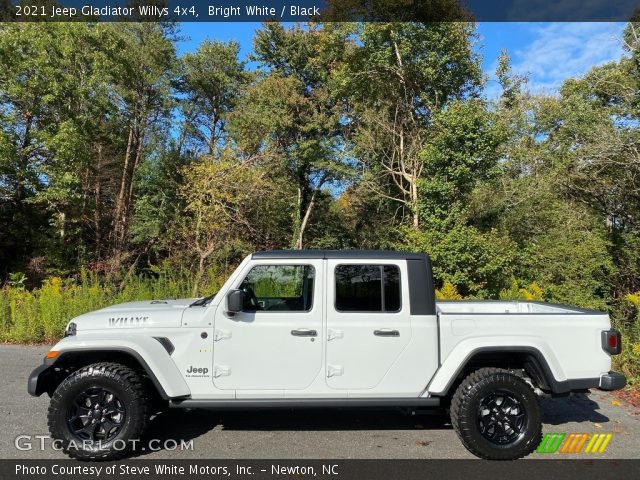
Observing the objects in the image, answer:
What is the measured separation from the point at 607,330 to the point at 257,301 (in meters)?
3.28

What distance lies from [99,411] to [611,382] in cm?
452

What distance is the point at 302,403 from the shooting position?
424cm

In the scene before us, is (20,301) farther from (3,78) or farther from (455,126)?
(455,126)

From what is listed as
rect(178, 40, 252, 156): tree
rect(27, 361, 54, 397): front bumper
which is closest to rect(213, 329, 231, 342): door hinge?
rect(27, 361, 54, 397): front bumper

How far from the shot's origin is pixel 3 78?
18.1m

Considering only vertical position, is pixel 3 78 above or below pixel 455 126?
above

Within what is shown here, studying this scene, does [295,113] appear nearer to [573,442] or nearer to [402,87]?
[402,87]

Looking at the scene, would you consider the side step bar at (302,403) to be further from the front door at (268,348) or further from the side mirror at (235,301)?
the side mirror at (235,301)

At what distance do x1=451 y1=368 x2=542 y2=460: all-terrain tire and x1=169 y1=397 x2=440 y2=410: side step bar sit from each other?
26 cm

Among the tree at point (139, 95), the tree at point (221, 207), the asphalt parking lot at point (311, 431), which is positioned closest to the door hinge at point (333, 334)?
the asphalt parking lot at point (311, 431)

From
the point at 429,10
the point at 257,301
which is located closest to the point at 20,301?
the point at 257,301

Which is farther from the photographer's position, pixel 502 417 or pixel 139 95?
pixel 139 95

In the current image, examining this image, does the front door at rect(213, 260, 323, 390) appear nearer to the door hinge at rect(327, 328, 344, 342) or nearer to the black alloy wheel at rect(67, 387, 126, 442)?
the door hinge at rect(327, 328, 344, 342)

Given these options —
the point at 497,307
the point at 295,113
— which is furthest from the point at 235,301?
the point at 295,113
